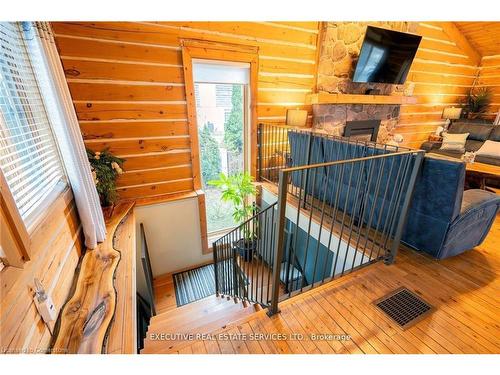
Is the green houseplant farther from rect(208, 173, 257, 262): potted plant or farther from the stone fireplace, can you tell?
the stone fireplace

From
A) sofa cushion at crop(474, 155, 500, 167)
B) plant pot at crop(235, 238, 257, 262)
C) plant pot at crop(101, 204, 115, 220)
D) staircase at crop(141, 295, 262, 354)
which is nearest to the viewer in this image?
staircase at crop(141, 295, 262, 354)

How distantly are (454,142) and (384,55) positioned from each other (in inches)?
112

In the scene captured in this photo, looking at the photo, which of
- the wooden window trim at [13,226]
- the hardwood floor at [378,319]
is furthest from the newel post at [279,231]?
the wooden window trim at [13,226]

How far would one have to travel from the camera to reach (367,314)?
4.99 ft

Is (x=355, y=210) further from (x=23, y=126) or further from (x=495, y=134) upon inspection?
(x=495, y=134)

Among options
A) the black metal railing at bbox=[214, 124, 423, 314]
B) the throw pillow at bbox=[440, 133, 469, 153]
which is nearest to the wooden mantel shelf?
the black metal railing at bbox=[214, 124, 423, 314]

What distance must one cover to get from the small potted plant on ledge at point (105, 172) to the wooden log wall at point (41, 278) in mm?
656

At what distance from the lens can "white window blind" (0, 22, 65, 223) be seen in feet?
3.85

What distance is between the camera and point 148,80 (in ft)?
8.69

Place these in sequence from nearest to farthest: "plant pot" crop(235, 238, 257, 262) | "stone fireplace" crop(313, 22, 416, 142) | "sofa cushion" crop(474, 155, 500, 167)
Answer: "plant pot" crop(235, 238, 257, 262) < "stone fireplace" crop(313, 22, 416, 142) < "sofa cushion" crop(474, 155, 500, 167)

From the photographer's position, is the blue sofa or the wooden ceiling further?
the wooden ceiling

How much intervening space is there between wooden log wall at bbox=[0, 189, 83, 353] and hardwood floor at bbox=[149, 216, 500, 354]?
75 centimetres

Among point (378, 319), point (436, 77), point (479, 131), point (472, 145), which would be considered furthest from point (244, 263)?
point (436, 77)

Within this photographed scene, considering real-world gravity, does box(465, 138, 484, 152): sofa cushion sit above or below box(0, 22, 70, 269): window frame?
below
